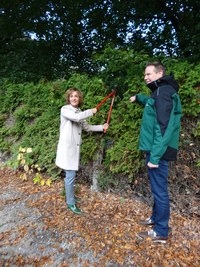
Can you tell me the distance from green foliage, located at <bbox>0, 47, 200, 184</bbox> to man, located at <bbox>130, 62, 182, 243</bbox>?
2.03 feet

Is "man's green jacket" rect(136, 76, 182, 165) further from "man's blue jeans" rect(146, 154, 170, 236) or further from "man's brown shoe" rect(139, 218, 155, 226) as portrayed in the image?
"man's brown shoe" rect(139, 218, 155, 226)

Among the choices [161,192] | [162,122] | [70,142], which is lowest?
[161,192]

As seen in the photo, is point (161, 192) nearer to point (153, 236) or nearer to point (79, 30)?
point (153, 236)

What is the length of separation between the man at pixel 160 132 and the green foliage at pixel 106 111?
62cm

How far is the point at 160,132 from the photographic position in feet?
9.56

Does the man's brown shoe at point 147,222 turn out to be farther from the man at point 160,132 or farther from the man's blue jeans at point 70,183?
the man's blue jeans at point 70,183

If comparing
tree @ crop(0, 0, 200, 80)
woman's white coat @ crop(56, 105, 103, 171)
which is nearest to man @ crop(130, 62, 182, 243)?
woman's white coat @ crop(56, 105, 103, 171)

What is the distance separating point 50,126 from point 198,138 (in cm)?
294

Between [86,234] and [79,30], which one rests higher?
[79,30]

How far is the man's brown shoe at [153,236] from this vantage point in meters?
3.23

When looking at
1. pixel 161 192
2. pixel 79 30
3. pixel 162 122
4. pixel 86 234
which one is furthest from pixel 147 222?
pixel 79 30

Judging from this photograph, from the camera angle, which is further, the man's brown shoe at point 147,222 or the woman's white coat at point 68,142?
the woman's white coat at point 68,142

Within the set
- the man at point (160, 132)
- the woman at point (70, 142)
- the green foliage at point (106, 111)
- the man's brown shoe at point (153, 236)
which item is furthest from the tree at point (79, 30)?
the man's brown shoe at point (153, 236)

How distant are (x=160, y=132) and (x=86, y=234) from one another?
5.66ft
